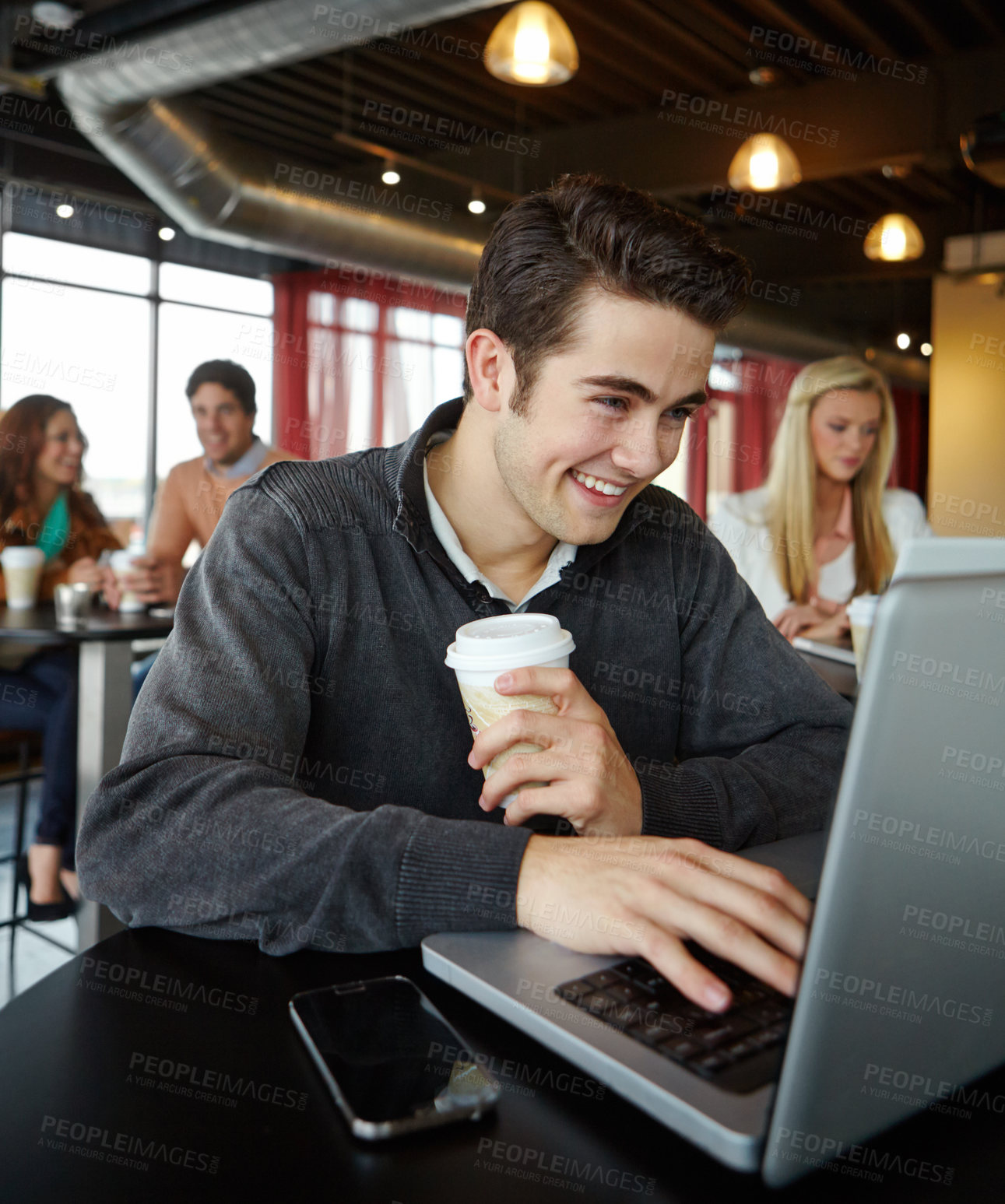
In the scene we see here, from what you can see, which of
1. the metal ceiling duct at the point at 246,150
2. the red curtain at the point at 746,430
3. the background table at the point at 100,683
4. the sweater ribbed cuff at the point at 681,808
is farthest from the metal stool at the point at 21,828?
the red curtain at the point at 746,430

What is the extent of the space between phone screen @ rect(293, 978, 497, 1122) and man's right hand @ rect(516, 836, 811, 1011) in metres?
0.11

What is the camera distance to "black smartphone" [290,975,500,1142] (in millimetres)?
501

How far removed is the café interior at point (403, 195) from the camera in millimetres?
3430

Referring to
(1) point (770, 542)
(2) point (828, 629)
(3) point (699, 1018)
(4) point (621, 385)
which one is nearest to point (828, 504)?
(1) point (770, 542)

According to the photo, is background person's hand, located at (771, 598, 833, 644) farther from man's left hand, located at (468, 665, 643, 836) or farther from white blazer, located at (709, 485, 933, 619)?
man's left hand, located at (468, 665, 643, 836)

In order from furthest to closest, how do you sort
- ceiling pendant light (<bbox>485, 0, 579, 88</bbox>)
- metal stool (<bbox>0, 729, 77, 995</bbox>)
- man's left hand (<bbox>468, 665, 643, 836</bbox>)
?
ceiling pendant light (<bbox>485, 0, 579, 88</bbox>) → metal stool (<bbox>0, 729, 77, 995</bbox>) → man's left hand (<bbox>468, 665, 643, 836</bbox>)

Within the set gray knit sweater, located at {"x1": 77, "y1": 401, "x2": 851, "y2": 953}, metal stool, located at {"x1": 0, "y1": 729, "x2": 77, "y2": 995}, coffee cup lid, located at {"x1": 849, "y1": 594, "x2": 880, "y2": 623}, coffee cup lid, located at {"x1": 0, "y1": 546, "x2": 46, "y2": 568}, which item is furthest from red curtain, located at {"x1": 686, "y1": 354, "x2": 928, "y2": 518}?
gray knit sweater, located at {"x1": 77, "y1": 401, "x2": 851, "y2": 953}

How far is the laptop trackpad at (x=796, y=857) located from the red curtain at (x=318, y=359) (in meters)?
6.10

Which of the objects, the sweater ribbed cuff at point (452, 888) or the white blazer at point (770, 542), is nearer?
the sweater ribbed cuff at point (452, 888)

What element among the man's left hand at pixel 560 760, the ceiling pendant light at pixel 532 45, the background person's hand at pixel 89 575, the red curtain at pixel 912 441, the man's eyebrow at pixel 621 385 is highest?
the ceiling pendant light at pixel 532 45

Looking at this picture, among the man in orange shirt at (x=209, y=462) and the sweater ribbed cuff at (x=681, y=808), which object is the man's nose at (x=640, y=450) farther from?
the man in orange shirt at (x=209, y=462)

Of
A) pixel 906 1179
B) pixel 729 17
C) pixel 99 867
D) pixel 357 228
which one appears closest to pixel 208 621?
pixel 99 867

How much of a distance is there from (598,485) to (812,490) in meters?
2.05

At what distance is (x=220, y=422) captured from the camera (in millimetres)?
3361
